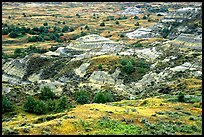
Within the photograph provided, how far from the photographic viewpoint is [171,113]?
129ft

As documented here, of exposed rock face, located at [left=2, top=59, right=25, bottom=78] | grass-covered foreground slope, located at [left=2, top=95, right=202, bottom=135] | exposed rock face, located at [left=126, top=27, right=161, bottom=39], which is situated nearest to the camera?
grass-covered foreground slope, located at [left=2, top=95, right=202, bottom=135]

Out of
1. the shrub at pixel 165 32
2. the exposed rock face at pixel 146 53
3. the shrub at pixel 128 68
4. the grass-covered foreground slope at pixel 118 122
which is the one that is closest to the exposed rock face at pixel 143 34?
the shrub at pixel 165 32

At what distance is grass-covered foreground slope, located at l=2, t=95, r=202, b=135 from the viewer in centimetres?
3123

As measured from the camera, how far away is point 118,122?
113 ft

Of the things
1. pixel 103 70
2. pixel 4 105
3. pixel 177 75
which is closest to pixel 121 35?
pixel 103 70

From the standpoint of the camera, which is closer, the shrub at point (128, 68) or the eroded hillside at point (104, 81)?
the eroded hillside at point (104, 81)

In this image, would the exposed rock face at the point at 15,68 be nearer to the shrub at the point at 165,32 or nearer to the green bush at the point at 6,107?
the green bush at the point at 6,107

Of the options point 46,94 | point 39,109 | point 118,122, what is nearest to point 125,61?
point 46,94

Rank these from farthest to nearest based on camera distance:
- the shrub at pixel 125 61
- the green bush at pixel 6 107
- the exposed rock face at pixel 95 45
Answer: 1. the exposed rock face at pixel 95 45
2. the shrub at pixel 125 61
3. the green bush at pixel 6 107

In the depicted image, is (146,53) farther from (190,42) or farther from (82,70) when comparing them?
(82,70)

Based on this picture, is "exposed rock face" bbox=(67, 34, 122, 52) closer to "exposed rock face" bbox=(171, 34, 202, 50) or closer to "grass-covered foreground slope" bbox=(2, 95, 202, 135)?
"exposed rock face" bbox=(171, 34, 202, 50)

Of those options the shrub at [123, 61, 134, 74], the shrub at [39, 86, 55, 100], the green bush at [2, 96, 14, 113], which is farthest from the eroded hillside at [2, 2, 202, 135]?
the shrub at [123, 61, 134, 74]

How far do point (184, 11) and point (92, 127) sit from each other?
11981 cm

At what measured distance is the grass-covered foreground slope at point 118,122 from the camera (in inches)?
1230
